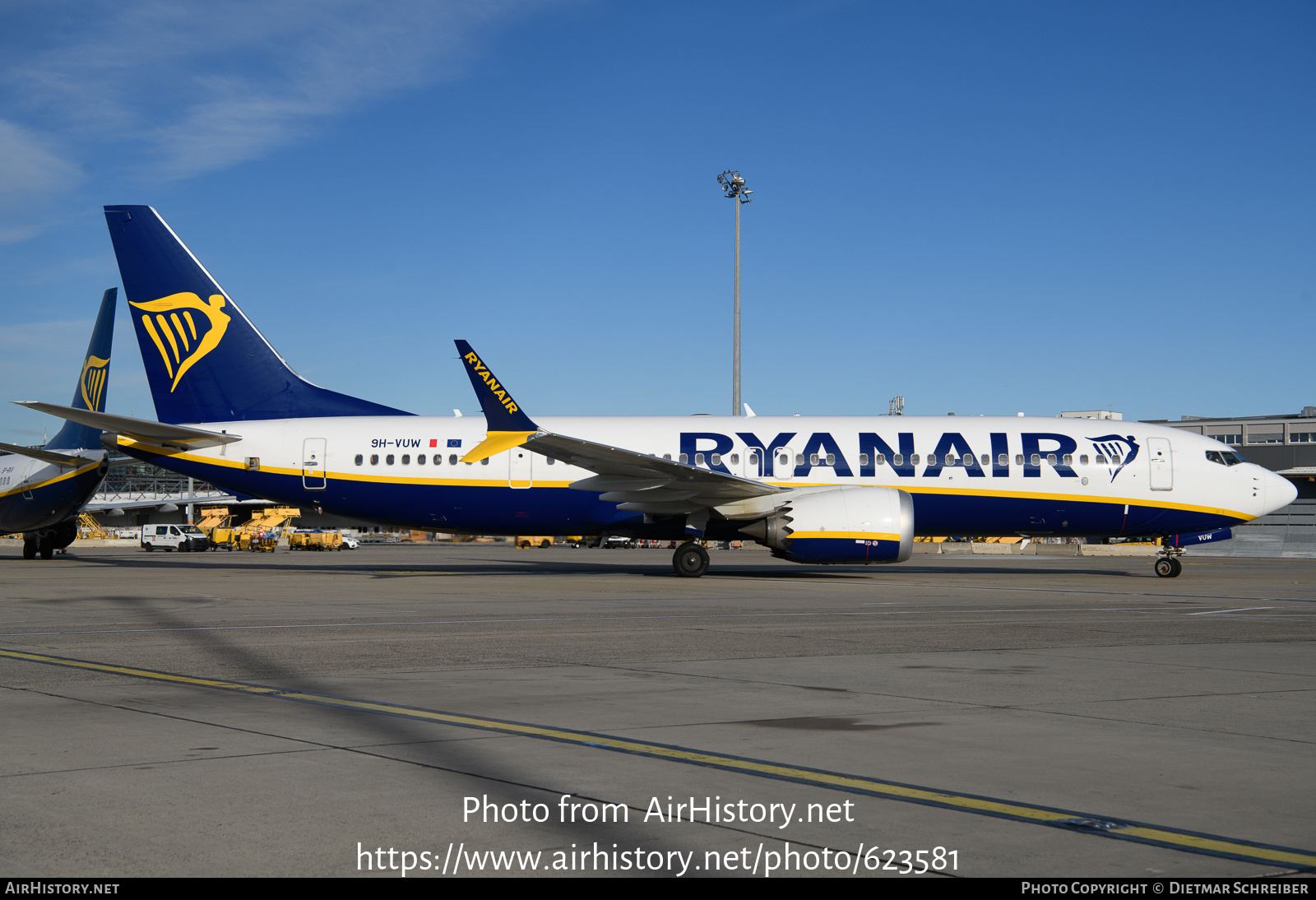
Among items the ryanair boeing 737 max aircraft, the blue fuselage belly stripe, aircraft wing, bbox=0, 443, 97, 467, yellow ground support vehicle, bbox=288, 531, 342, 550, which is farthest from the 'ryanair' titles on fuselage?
yellow ground support vehicle, bbox=288, 531, 342, 550

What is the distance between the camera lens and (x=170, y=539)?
66.4 m

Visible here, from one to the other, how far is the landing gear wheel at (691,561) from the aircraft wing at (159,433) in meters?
11.5

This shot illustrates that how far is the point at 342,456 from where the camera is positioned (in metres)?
27.4

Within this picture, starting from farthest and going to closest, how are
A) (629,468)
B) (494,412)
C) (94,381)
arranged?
(94,381)
(629,468)
(494,412)

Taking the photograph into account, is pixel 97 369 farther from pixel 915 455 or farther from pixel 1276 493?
pixel 1276 493

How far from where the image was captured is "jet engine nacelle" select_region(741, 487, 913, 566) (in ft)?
78.7

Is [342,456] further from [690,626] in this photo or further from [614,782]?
[614,782]

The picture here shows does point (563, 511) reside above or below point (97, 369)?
below

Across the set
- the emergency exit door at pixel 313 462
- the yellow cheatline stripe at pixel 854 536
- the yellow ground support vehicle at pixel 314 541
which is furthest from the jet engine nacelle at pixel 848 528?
the yellow ground support vehicle at pixel 314 541

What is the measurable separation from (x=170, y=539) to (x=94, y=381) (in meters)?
27.8

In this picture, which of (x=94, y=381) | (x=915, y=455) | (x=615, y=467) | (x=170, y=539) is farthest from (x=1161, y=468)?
(x=170, y=539)

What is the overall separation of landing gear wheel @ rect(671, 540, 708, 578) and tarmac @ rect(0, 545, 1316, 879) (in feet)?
38.4

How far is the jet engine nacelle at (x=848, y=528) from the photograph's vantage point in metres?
24.0

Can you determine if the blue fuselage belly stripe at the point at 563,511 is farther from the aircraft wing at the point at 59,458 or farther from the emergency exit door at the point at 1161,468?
the aircraft wing at the point at 59,458
